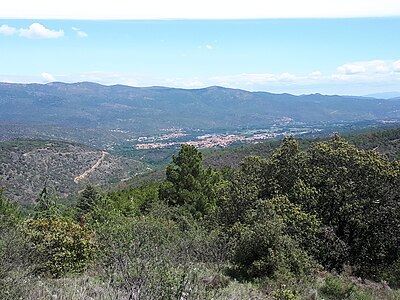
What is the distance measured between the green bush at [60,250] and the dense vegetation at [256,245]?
27mm

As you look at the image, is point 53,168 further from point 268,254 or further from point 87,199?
point 268,254

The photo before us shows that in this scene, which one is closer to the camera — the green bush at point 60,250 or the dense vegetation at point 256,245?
the dense vegetation at point 256,245

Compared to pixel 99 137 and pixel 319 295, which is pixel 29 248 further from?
pixel 99 137

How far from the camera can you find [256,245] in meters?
11.3

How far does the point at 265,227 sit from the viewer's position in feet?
36.7

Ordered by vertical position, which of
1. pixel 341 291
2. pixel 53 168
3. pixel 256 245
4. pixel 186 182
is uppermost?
pixel 256 245

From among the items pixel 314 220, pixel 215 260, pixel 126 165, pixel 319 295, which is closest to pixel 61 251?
pixel 215 260

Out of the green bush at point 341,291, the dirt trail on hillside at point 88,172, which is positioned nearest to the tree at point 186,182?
the green bush at point 341,291

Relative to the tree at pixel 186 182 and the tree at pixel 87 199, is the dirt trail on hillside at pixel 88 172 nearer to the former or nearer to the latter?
the tree at pixel 87 199

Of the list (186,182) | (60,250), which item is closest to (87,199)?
(186,182)

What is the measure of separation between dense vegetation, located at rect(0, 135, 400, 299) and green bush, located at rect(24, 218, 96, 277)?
0.03m

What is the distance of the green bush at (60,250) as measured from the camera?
422 inches

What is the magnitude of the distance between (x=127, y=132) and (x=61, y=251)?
189 meters

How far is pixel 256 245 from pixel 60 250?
5.02 m
